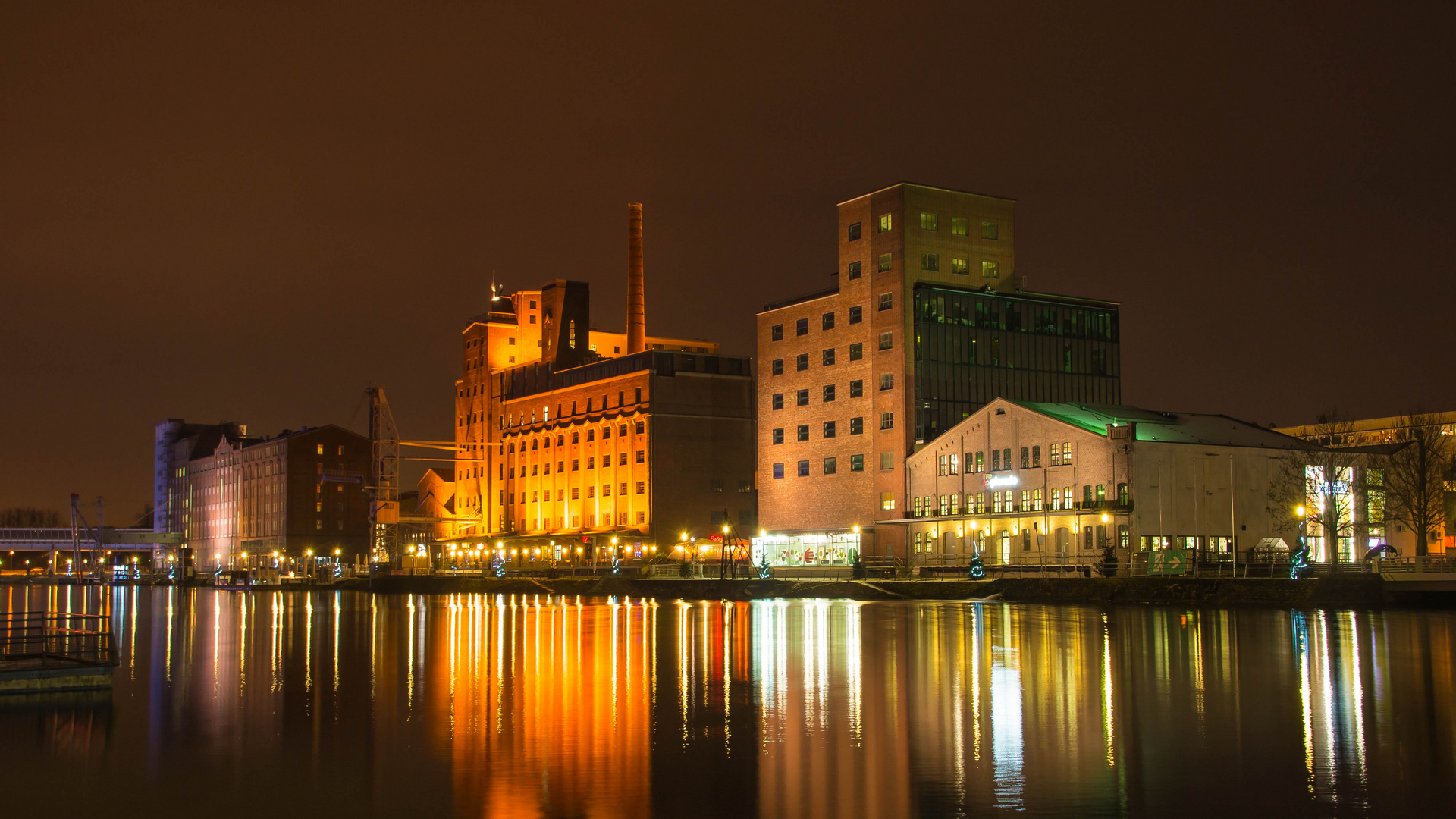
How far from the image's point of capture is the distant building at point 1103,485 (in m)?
69.9

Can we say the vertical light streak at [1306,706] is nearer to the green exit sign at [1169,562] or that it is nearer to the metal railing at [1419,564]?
the metal railing at [1419,564]

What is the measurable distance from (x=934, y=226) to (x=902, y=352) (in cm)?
987

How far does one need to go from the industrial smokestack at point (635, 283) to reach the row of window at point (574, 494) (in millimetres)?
15030

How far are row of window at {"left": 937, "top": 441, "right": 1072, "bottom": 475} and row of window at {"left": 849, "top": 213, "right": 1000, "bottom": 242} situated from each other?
1770cm

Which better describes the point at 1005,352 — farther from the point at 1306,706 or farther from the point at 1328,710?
the point at 1328,710

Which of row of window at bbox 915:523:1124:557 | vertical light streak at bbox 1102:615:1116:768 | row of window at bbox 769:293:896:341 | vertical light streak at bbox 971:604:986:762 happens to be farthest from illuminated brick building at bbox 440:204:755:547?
vertical light streak at bbox 1102:615:1116:768

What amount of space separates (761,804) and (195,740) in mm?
10429

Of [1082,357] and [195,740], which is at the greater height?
[1082,357]

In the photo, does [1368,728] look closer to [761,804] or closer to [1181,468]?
[761,804]

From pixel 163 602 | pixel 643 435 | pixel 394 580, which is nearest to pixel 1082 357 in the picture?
pixel 643 435

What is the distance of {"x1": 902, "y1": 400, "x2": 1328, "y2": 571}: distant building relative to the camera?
69.9 meters

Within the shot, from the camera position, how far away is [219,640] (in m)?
46.1

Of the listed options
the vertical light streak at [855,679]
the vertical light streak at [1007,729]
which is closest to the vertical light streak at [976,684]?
the vertical light streak at [1007,729]

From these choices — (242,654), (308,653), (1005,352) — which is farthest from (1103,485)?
(242,654)
